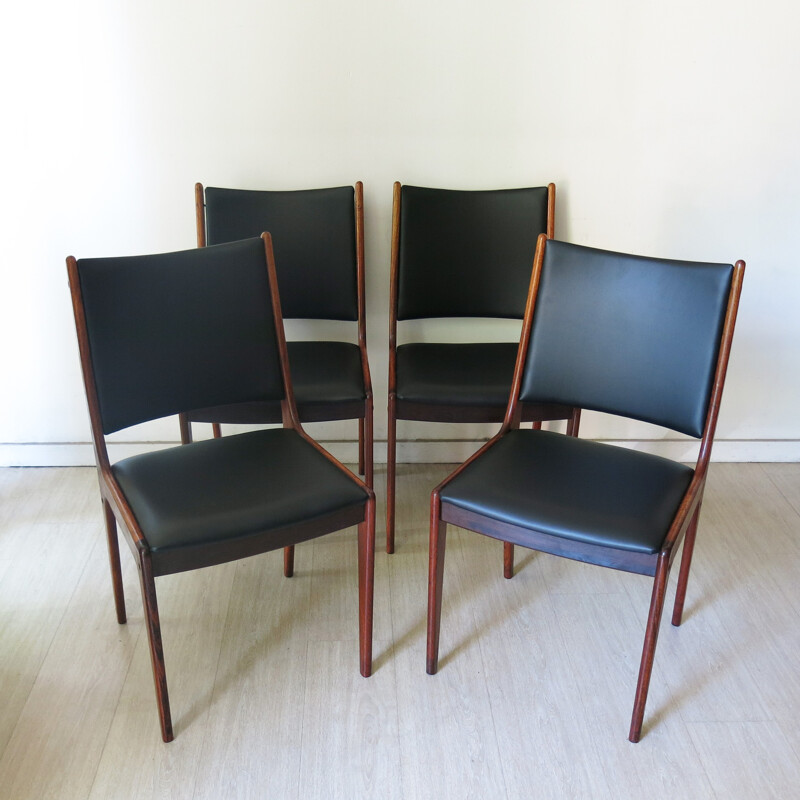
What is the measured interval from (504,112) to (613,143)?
1.01ft

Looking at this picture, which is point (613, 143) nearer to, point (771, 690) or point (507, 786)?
point (771, 690)

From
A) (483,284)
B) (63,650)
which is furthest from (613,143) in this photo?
(63,650)

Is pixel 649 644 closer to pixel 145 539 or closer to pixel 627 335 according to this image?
pixel 627 335

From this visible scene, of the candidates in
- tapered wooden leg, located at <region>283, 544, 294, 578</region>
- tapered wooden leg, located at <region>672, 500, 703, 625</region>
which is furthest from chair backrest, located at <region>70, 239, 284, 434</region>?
tapered wooden leg, located at <region>672, 500, 703, 625</region>

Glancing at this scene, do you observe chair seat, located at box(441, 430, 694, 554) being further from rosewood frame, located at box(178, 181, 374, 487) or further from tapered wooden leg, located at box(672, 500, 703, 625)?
rosewood frame, located at box(178, 181, 374, 487)

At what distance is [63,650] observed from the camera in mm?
1846

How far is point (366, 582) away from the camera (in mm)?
1710

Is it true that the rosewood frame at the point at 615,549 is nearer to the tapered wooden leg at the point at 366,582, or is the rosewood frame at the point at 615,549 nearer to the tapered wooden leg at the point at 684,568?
the tapered wooden leg at the point at 684,568

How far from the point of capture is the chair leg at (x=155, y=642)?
149cm

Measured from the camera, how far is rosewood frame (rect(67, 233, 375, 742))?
1.51 meters

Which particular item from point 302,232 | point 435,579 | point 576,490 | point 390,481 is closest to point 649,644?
point 576,490

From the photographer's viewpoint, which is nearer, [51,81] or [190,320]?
[190,320]

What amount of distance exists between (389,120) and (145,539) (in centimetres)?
132

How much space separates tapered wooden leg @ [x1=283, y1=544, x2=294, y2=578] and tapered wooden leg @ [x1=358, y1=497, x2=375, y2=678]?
36cm
